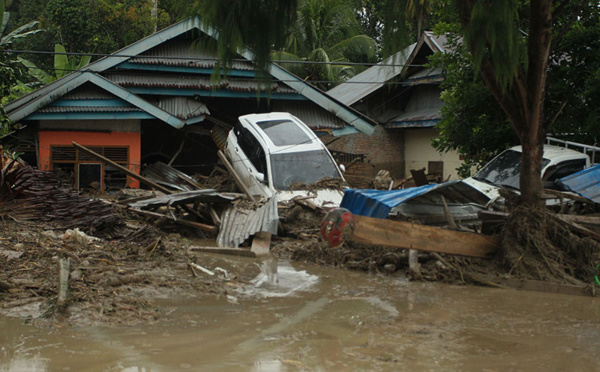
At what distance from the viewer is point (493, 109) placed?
14.3m

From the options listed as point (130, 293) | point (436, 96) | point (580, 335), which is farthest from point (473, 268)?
point (436, 96)

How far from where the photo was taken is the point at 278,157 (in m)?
14.5

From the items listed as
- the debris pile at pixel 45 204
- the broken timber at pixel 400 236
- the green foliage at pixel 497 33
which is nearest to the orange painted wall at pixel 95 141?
the debris pile at pixel 45 204

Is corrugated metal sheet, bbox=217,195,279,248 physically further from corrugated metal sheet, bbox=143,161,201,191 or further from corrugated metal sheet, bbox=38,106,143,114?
corrugated metal sheet, bbox=38,106,143,114

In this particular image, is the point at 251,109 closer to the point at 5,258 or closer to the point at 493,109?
the point at 493,109

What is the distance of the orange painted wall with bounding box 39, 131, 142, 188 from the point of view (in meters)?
17.8

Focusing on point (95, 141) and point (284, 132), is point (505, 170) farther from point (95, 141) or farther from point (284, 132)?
point (95, 141)

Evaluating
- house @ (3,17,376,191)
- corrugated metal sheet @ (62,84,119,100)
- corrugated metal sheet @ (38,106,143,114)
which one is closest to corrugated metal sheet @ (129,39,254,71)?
house @ (3,17,376,191)

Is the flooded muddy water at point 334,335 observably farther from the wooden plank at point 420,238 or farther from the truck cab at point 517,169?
the truck cab at point 517,169

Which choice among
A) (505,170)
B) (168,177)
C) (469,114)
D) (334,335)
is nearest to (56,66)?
(168,177)

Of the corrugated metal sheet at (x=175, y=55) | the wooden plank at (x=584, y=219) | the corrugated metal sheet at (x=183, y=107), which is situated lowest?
the wooden plank at (x=584, y=219)

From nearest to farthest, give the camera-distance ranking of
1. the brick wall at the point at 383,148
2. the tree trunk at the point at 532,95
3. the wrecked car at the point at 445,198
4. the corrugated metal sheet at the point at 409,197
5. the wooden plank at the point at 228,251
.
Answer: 1. the tree trunk at the point at 532,95
2. the corrugated metal sheet at the point at 409,197
3. the wrecked car at the point at 445,198
4. the wooden plank at the point at 228,251
5. the brick wall at the point at 383,148

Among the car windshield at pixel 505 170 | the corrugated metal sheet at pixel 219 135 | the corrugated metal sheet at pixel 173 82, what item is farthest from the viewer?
the corrugated metal sheet at pixel 219 135

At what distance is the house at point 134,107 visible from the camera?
56.9ft
